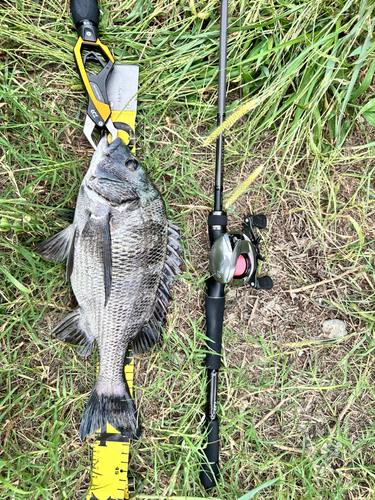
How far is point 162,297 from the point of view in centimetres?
195

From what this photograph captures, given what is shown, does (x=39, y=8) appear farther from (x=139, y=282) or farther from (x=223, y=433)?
(x=223, y=433)

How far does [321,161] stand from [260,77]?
680 mm

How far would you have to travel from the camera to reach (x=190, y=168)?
206 cm

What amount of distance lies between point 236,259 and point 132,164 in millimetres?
767

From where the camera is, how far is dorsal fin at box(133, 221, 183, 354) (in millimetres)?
1916

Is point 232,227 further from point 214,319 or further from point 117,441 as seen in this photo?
point 117,441

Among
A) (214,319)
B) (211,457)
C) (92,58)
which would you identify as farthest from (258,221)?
(211,457)

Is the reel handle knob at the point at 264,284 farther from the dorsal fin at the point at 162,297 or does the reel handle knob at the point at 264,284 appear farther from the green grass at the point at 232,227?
the dorsal fin at the point at 162,297

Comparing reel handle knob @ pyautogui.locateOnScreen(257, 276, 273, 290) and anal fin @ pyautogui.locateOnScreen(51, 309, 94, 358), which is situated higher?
reel handle knob @ pyautogui.locateOnScreen(257, 276, 273, 290)

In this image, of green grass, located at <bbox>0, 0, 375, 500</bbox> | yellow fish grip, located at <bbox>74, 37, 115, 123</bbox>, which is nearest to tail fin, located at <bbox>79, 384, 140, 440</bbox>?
green grass, located at <bbox>0, 0, 375, 500</bbox>

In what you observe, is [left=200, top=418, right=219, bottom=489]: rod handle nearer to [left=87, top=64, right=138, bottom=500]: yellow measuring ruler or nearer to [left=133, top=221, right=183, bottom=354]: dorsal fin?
[left=87, top=64, right=138, bottom=500]: yellow measuring ruler

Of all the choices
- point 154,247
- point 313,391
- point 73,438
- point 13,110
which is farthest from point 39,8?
point 313,391

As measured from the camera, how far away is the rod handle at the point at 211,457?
1960 mm

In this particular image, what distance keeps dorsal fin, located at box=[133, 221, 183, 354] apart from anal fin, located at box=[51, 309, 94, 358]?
0.29 metres
